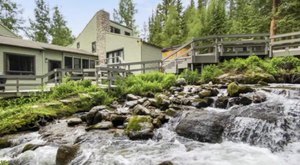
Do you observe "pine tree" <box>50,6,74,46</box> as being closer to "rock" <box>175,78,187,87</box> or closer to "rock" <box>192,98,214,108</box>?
"rock" <box>175,78,187,87</box>

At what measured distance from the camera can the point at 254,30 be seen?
22344 mm

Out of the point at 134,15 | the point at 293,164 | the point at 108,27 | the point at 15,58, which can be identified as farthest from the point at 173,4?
the point at 293,164

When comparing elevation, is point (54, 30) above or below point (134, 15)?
below

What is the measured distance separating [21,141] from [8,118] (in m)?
1.88

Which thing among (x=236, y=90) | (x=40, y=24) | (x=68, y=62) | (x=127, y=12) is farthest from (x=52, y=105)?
(x=127, y=12)

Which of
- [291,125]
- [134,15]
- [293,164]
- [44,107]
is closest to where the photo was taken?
[293,164]

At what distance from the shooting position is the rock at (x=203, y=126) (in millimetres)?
6065

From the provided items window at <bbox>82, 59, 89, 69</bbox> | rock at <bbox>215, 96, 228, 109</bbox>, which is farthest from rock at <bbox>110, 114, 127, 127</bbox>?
window at <bbox>82, 59, 89, 69</bbox>

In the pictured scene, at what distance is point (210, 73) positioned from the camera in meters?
12.1

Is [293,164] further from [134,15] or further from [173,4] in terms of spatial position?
[134,15]

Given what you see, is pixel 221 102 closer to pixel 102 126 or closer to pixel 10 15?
pixel 102 126

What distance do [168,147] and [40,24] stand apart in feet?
120

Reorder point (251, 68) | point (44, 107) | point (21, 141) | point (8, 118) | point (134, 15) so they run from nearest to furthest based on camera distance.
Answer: point (21, 141), point (8, 118), point (44, 107), point (251, 68), point (134, 15)

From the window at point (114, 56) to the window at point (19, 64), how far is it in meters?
6.45
